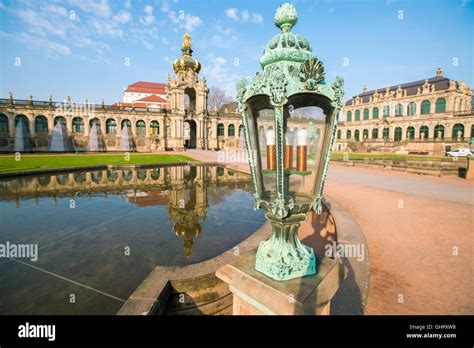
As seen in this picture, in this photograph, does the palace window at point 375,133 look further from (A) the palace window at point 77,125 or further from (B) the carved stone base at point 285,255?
(A) the palace window at point 77,125

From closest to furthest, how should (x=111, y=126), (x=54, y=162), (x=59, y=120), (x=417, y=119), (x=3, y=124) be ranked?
(x=54, y=162) → (x=3, y=124) → (x=59, y=120) → (x=111, y=126) → (x=417, y=119)

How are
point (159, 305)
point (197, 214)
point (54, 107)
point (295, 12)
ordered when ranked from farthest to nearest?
1. point (54, 107)
2. point (197, 214)
3. point (159, 305)
4. point (295, 12)

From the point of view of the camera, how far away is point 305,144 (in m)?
2.15

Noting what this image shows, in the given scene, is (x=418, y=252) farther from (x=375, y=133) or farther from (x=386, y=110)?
(x=386, y=110)

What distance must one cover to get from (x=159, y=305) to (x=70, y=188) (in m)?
9.69

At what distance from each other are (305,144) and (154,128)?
48.3 meters

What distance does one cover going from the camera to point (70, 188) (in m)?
9.75

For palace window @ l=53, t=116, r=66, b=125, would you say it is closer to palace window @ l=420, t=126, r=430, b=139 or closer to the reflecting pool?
the reflecting pool

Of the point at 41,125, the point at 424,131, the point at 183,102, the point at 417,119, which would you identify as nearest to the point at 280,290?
the point at 183,102

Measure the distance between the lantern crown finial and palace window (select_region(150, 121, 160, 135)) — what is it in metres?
47.7

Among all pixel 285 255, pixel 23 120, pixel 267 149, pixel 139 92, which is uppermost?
pixel 139 92
